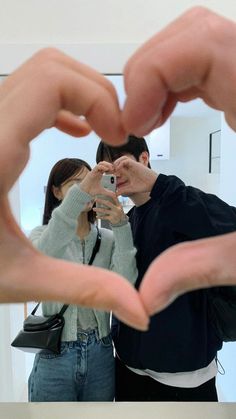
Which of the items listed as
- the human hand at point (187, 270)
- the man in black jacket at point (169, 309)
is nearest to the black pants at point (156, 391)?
the man in black jacket at point (169, 309)

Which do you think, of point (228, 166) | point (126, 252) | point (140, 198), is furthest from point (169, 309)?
point (228, 166)

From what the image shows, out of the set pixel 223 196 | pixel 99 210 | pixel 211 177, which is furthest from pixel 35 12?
pixel 211 177

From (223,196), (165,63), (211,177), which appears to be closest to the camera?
(165,63)

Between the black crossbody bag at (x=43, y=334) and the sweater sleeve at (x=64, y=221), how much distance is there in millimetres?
145

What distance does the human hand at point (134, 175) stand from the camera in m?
0.70

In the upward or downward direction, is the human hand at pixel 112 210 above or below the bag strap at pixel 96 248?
above

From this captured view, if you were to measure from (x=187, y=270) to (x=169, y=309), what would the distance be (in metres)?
0.61

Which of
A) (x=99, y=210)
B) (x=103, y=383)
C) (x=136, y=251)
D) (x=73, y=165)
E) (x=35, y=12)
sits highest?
(x=35, y=12)

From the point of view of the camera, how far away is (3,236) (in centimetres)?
19

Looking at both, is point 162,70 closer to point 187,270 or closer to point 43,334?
point 187,270

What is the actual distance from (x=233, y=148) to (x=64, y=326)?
40.2 inches

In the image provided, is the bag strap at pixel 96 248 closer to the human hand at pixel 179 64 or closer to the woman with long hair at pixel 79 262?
the woman with long hair at pixel 79 262

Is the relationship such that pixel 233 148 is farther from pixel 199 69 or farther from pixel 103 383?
pixel 199 69

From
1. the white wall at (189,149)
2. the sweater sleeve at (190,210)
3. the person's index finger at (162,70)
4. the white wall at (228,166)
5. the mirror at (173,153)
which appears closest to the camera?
the person's index finger at (162,70)
